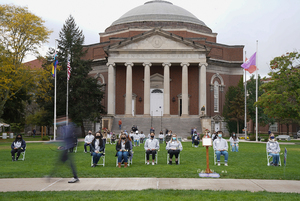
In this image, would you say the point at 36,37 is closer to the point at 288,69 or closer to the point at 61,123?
the point at 288,69

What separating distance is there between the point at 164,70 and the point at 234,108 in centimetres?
1294

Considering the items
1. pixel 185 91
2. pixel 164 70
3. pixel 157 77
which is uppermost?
pixel 164 70

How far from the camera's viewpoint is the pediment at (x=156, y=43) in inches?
1939

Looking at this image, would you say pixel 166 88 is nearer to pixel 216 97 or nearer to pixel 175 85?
pixel 175 85

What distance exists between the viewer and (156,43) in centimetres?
4975

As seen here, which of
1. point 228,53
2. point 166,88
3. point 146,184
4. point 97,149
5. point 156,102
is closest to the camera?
point 146,184

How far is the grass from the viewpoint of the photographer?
8891mm

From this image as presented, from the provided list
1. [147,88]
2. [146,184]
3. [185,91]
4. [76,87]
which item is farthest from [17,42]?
[146,184]

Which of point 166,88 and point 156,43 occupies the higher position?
point 156,43

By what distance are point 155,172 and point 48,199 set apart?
5650 mm

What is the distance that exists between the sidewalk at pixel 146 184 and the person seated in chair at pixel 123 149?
3.85 m

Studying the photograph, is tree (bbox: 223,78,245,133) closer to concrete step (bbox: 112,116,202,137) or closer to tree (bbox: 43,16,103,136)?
concrete step (bbox: 112,116,202,137)

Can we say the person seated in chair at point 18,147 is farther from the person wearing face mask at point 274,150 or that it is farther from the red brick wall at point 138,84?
the red brick wall at point 138,84

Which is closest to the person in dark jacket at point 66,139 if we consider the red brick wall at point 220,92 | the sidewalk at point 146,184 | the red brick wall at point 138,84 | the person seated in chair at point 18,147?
the sidewalk at point 146,184
